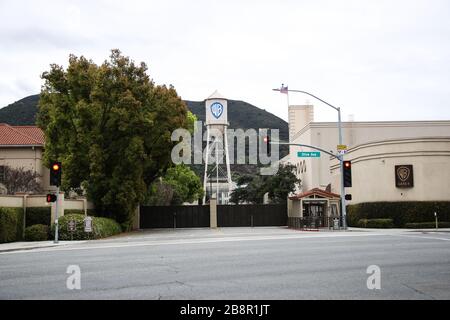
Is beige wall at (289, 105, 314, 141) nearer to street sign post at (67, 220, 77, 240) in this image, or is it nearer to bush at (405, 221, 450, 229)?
bush at (405, 221, 450, 229)

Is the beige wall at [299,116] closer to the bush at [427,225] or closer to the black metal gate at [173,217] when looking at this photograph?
the black metal gate at [173,217]

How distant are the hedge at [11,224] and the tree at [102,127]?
759 cm

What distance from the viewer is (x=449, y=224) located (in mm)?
39875

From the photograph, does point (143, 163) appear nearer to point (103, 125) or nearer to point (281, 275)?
point (103, 125)

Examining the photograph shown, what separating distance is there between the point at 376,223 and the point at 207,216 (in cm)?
1641

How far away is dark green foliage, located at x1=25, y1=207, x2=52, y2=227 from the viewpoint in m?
31.2

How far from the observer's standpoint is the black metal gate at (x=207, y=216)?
164 ft

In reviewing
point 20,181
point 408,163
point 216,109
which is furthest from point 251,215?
point 216,109

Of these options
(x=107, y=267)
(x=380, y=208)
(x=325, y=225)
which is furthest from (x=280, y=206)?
(x=107, y=267)

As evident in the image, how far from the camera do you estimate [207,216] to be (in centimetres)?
5050

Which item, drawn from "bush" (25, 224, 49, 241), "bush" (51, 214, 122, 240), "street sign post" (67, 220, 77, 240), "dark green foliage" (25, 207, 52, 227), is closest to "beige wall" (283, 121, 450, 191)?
"bush" (51, 214, 122, 240)

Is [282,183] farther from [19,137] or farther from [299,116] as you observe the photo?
[19,137]

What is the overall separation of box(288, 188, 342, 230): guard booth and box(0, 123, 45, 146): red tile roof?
2485 centimetres
